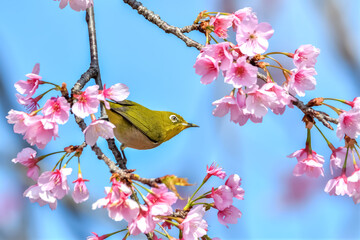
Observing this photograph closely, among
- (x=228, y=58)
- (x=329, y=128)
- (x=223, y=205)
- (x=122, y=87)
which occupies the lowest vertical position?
(x=223, y=205)

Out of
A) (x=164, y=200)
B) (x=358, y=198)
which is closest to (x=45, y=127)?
(x=164, y=200)

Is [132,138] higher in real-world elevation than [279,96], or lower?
lower

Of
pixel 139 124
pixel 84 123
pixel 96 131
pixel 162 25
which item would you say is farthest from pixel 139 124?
pixel 96 131

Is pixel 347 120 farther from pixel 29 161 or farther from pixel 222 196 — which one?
pixel 29 161

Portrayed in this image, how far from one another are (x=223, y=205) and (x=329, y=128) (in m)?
0.92

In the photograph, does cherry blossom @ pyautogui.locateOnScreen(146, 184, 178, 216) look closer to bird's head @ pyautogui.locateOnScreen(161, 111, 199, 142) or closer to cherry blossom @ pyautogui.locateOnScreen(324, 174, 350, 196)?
cherry blossom @ pyautogui.locateOnScreen(324, 174, 350, 196)

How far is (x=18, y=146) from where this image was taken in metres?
4.02

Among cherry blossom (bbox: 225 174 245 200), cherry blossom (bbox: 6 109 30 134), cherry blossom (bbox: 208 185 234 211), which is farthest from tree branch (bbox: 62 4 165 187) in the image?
cherry blossom (bbox: 225 174 245 200)

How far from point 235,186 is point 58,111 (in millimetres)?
1407

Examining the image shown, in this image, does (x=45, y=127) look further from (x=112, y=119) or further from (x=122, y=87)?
(x=112, y=119)

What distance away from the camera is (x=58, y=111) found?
106 inches

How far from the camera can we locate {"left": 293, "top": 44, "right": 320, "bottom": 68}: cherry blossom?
3122mm

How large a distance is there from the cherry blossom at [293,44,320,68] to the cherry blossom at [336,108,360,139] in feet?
1.76

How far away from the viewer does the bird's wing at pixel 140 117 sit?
4.25m
